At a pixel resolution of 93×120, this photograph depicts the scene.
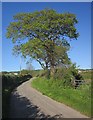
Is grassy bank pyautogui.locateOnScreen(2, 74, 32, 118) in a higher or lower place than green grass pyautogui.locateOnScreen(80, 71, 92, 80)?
lower

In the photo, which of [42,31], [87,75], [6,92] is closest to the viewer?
[6,92]

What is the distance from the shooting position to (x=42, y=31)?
46188 mm

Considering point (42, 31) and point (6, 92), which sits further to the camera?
point (42, 31)

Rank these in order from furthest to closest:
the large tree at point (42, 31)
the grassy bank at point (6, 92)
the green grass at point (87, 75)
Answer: the large tree at point (42, 31) < the green grass at point (87, 75) < the grassy bank at point (6, 92)

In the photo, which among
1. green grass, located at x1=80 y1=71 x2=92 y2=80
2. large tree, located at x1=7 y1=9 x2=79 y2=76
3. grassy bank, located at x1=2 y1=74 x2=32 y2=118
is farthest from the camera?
large tree, located at x1=7 y1=9 x2=79 y2=76

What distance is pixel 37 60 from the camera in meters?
48.1

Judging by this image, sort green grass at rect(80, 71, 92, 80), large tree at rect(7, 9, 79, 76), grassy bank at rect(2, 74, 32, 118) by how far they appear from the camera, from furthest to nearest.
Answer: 1. large tree at rect(7, 9, 79, 76)
2. green grass at rect(80, 71, 92, 80)
3. grassy bank at rect(2, 74, 32, 118)

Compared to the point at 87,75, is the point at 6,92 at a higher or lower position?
lower

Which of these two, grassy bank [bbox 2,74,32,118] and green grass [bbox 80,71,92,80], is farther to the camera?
green grass [bbox 80,71,92,80]

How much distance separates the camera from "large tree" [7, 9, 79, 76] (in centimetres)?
4525

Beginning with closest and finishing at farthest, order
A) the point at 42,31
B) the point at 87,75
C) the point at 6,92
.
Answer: the point at 6,92 < the point at 87,75 < the point at 42,31

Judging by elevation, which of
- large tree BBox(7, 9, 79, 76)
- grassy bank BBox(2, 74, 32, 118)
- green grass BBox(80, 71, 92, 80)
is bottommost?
grassy bank BBox(2, 74, 32, 118)

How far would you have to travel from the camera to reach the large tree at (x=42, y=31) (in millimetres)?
45250

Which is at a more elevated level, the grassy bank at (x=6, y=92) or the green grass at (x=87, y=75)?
the green grass at (x=87, y=75)
